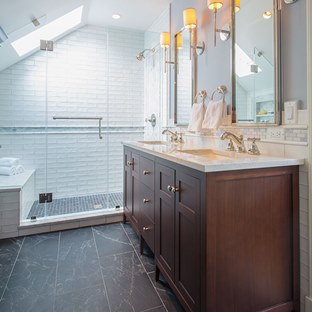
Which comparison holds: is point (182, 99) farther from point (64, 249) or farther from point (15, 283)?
point (15, 283)

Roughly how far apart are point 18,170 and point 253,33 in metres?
2.93

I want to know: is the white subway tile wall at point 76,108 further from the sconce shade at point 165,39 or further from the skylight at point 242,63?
the skylight at point 242,63

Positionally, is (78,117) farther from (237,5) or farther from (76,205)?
(237,5)

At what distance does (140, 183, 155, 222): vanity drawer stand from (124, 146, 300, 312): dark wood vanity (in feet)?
1.07

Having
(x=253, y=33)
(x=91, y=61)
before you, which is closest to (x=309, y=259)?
(x=253, y=33)

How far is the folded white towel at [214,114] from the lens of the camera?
1.85 metres

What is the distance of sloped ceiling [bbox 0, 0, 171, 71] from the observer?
215 cm

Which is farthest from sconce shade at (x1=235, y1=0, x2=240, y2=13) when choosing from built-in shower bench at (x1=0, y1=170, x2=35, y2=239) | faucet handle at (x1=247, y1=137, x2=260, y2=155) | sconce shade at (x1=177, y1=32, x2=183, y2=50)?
built-in shower bench at (x1=0, y1=170, x2=35, y2=239)

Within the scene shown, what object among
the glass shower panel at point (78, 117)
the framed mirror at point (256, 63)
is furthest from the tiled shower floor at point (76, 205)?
the framed mirror at point (256, 63)

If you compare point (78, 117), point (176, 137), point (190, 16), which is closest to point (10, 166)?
point (78, 117)

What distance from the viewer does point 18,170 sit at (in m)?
3.08

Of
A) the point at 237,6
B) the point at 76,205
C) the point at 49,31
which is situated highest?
the point at 49,31

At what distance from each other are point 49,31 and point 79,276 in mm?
Result: 2895

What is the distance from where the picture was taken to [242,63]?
172cm
